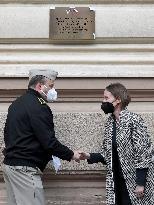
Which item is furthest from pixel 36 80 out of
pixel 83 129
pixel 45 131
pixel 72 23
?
pixel 72 23

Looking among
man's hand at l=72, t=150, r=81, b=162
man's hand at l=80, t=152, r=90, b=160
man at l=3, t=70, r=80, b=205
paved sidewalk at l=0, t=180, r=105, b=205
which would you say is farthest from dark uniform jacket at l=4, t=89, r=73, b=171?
paved sidewalk at l=0, t=180, r=105, b=205

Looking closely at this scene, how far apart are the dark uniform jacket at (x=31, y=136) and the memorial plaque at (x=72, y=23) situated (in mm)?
971

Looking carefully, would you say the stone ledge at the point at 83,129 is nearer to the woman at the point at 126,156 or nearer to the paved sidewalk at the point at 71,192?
the paved sidewalk at the point at 71,192

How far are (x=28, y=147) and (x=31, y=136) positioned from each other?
92mm

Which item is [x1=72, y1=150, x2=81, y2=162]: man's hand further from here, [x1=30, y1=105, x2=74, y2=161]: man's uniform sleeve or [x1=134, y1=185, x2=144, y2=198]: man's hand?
[x1=134, y1=185, x2=144, y2=198]: man's hand

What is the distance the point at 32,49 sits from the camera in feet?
17.7

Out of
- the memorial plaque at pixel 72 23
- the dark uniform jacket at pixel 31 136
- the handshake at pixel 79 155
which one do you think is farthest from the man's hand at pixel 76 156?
the memorial plaque at pixel 72 23

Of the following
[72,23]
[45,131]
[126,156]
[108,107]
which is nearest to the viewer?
[45,131]

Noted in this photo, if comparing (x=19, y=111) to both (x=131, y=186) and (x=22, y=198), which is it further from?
(x=131, y=186)

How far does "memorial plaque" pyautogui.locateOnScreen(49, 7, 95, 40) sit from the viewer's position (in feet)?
17.6

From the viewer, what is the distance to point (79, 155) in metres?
4.88

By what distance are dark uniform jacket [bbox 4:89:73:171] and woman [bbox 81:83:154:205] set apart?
0.43m

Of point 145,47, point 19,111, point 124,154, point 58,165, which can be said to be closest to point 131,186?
point 124,154

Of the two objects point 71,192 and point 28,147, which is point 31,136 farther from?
point 71,192
